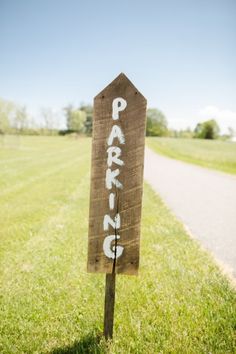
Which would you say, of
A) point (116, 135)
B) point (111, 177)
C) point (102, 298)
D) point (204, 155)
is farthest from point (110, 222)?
point (204, 155)

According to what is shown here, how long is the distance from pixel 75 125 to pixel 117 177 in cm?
10322

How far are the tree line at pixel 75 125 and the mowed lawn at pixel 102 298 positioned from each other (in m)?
60.4

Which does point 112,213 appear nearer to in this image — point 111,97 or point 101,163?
point 101,163

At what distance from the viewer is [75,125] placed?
10275 cm

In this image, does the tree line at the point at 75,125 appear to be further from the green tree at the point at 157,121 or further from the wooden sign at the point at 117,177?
the wooden sign at the point at 117,177

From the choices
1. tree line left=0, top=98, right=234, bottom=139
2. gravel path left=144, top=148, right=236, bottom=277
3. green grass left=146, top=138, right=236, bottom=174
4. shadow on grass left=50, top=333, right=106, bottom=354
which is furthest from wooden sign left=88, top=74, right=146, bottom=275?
tree line left=0, top=98, right=234, bottom=139

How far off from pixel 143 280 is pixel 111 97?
7.50 feet

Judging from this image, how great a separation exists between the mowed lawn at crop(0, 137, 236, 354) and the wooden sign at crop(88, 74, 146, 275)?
2.23 ft

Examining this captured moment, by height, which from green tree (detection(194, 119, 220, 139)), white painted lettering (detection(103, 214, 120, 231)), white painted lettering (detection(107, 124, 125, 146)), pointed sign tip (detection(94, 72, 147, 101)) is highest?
green tree (detection(194, 119, 220, 139))

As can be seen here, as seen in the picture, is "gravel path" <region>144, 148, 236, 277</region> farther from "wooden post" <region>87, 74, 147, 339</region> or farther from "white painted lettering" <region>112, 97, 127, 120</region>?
"white painted lettering" <region>112, 97, 127, 120</region>

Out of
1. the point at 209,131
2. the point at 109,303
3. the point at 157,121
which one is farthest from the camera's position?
the point at 157,121

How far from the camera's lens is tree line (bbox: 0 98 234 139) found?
65025 mm

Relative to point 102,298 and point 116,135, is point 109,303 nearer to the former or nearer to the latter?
point 102,298

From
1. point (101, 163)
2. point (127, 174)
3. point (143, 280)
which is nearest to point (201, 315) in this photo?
point (143, 280)
